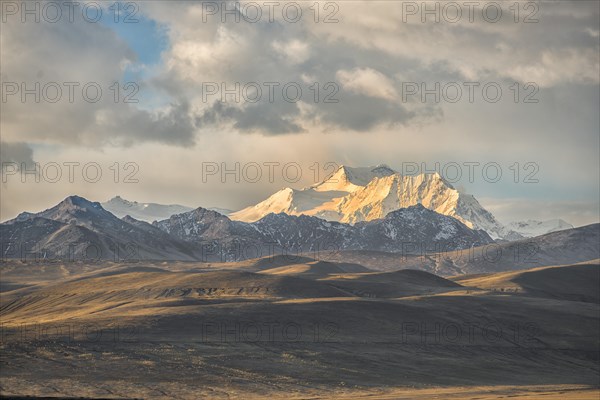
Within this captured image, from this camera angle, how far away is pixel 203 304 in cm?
16175

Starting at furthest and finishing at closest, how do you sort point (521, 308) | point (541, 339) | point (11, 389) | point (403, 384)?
point (521, 308), point (541, 339), point (403, 384), point (11, 389)

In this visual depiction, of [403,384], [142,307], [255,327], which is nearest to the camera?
[403,384]

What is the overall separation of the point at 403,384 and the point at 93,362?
37.0 metres

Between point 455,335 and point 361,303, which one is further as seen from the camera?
point 361,303

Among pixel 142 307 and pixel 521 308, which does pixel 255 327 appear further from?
pixel 521 308

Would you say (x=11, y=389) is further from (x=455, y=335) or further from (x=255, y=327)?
(x=455, y=335)

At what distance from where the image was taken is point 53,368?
307 ft

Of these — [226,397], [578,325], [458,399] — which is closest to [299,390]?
[226,397]

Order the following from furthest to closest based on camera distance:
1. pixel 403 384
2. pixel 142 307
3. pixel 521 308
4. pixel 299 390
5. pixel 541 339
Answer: pixel 521 308 → pixel 142 307 → pixel 541 339 → pixel 403 384 → pixel 299 390

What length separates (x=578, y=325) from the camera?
162750mm

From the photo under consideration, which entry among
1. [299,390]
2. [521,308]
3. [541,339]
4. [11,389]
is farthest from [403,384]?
[521,308]

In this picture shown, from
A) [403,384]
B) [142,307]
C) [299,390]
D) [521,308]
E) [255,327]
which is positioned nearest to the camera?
[299,390]

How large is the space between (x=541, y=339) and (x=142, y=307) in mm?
74928

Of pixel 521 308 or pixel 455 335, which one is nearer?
pixel 455 335
